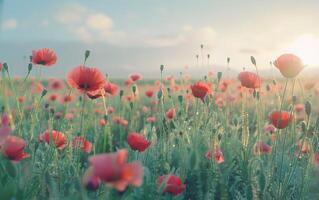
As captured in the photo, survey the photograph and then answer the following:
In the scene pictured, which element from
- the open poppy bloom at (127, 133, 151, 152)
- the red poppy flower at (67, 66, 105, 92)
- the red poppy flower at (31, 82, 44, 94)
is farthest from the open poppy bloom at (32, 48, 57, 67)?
the open poppy bloom at (127, 133, 151, 152)

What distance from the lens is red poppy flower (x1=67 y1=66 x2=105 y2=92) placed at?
2.26 m

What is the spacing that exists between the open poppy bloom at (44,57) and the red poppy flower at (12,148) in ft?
3.45

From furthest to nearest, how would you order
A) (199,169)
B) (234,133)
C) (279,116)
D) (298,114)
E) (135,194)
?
1. (298,114)
2. (234,133)
3. (199,169)
4. (279,116)
5. (135,194)

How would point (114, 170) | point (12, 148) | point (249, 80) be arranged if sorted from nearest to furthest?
point (114, 170) → point (12, 148) → point (249, 80)

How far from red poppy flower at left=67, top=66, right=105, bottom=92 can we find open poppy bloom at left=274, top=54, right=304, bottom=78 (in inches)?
36.1

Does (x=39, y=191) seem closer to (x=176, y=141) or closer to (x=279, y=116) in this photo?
(x=279, y=116)

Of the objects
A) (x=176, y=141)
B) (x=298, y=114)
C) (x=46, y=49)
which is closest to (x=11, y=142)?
(x=46, y=49)

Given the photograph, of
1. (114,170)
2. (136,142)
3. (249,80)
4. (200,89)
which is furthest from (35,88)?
(114,170)

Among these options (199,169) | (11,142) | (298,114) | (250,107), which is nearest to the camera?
(11,142)

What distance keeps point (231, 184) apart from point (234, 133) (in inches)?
25.2

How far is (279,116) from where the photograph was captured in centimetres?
253

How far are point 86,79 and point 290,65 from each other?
3.33ft

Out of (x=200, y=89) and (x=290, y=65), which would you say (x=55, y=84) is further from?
(x=290, y=65)

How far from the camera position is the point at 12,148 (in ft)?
5.88
